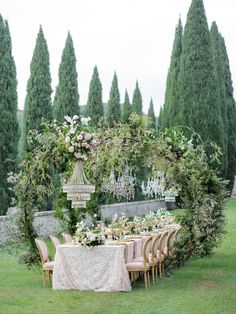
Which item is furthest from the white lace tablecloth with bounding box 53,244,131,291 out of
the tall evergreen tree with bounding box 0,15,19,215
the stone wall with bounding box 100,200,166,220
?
the tall evergreen tree with bounding box 0,15,19,215

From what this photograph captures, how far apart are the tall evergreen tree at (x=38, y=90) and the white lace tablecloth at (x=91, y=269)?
16.1m

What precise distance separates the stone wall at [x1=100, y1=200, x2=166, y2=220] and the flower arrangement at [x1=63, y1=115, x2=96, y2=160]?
11.1 meters

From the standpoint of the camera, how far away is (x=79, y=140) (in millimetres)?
12445

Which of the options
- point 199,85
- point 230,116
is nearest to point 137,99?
point 230,116

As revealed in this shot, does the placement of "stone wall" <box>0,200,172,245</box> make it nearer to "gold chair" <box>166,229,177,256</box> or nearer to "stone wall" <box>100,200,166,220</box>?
"stone wall" <box>100,200,166,220</box>

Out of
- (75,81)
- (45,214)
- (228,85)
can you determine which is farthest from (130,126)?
(228,85)

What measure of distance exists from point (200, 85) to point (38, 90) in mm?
9045

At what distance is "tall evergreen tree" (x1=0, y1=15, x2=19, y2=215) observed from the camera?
79.0ft

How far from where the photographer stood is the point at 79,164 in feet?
42.1

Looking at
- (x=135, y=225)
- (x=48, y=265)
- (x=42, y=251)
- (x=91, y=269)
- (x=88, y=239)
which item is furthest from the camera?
(x=135, y=225)

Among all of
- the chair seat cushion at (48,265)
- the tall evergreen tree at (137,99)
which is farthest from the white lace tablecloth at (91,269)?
the tall evergreen tree at (137,99)

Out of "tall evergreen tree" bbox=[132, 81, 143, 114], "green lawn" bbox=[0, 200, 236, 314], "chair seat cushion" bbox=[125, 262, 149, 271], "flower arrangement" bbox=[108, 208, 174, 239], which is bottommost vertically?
"green lawn" bbox=[0, 200, 236, 314]

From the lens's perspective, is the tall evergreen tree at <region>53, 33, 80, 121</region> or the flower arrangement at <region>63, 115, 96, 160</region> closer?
the flower arrangement at <region>63, 115, 96, 160</region>

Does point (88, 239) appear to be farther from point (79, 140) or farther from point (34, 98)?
point (34, 98)
